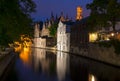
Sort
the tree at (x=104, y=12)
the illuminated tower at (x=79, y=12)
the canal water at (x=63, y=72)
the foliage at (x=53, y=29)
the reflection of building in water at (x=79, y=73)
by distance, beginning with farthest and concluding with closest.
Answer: the foliage at (x=53, y=29) → the illuminated tower at (x=79, y=12) → the tree at (x=104, y=12) → the reflection of building in water at (x=79, y=73) → the canal water at (x=63, y=72)

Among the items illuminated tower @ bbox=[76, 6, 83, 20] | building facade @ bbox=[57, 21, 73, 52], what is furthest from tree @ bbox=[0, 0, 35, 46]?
illuminated tower @ bbox=[76, 6, 83, 20]

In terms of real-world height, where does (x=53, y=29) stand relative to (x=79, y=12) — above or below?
below

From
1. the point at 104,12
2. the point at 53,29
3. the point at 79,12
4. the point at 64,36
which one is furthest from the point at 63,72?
the point at 53,29

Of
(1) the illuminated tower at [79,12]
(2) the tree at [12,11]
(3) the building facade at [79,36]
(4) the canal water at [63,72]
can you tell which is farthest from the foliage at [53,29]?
(2) the tree at [12,11]

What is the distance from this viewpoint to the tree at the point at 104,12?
48.3 meters

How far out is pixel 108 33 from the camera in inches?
2445

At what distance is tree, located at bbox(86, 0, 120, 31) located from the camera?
48.3m

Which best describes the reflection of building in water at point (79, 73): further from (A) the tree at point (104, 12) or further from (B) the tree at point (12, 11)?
(B) the tree at point (12, 11)

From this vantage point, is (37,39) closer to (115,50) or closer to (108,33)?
(108,33)

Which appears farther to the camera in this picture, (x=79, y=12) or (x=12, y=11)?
(x=79, y=12)

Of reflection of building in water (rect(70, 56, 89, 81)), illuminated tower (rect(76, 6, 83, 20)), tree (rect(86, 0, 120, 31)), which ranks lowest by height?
reflection of building in water (rect(70, 56, 89, 81))

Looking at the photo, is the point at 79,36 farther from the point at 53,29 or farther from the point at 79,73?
the point at 79,73

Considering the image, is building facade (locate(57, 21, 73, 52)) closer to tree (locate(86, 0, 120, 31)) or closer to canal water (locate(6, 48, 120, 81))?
tree (locate(86, 0, 120, 31))

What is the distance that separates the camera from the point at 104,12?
2019 inches
